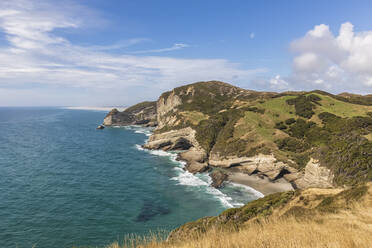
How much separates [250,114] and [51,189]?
64.3 metres

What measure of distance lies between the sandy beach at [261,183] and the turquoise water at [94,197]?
3882 mm

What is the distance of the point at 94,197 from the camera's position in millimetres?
40750

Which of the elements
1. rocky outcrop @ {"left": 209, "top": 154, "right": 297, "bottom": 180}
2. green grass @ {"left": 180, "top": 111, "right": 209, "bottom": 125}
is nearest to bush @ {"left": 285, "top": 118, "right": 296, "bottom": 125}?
rocky outcrop @ {"left": 209, "top": 154, "right": 297, "bottom": 180}

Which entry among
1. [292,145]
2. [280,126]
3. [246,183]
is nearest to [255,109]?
[280,126]

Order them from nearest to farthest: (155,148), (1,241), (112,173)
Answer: (1,241), (112,173), (155,148)

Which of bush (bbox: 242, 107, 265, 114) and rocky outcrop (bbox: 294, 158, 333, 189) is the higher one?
bush (bbox: 242, 107, 265, 114)

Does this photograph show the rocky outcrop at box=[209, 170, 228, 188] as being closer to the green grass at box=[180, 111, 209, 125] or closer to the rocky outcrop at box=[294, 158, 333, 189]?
the rocky outcrop at box=[294, 158, 333, 189]

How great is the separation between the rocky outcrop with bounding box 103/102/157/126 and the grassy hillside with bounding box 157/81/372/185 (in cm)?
7407

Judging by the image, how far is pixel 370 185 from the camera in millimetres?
17688

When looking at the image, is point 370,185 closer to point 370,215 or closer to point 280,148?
point 370,215

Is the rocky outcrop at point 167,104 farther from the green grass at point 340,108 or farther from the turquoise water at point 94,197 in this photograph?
the green grass at point 340,108

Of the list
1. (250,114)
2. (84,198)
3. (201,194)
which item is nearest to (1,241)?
(84,198)

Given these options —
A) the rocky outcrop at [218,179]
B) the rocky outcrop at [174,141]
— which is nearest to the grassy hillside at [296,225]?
the rocky outcrop at [218,179]

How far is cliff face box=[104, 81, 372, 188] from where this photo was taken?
41.0 meters
